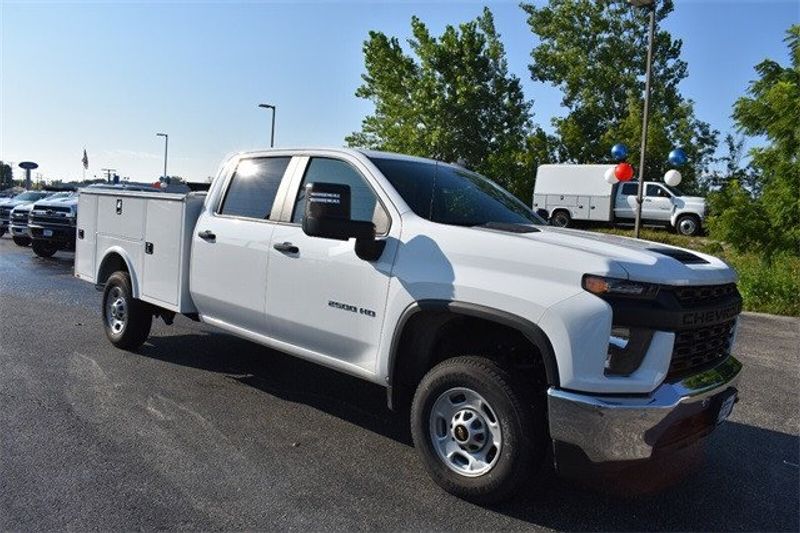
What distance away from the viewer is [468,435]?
3439mm

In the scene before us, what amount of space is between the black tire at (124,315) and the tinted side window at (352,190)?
2.45 m

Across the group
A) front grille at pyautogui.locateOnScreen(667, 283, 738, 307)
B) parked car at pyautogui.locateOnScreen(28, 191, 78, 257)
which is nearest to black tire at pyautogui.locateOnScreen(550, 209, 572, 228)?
parked car at pyautogui.locateOnScreen(28, 191, 78, 257)

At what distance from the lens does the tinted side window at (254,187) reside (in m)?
4.88

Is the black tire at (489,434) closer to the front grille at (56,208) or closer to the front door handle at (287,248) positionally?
the front door handle at (287,248)

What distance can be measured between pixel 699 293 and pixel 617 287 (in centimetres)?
54

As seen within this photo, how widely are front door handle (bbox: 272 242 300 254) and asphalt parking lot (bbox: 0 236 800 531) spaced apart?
3.86ft

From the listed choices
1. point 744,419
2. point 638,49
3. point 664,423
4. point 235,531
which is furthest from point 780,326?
point 638,49

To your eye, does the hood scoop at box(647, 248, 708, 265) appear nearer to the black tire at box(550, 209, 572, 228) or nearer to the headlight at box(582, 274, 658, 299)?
the headlight at box(582, 274, 658, 299)

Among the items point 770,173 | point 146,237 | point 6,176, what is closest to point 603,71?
point 770,173

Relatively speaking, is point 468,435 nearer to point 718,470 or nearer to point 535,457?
point 535,457

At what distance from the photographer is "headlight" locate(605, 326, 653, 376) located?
301 cm

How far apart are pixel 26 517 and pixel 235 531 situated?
99 centimetres

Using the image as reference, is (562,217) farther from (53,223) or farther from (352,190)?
(352,190)

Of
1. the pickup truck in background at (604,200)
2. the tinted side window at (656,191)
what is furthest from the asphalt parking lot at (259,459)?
the tinted side window at (656,191)
